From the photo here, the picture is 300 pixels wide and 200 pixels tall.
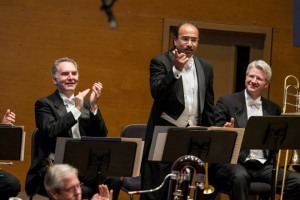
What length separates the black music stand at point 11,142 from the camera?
5152mm

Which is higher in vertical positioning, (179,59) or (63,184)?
(179,59)

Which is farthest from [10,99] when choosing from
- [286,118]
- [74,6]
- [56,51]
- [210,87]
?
[286,118]

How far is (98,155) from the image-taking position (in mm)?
4953

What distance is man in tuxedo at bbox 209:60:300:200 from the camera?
582 centimetres

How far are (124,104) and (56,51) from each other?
95cm

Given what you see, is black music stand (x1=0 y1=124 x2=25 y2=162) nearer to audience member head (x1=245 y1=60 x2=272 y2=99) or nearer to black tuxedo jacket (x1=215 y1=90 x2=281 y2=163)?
black tuxedo jacket (x1=215 y1=90 x2=281 y2=163)

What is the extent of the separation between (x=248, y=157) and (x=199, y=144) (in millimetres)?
1031

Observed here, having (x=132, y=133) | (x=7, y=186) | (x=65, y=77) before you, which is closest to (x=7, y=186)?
(x=7, y=186)

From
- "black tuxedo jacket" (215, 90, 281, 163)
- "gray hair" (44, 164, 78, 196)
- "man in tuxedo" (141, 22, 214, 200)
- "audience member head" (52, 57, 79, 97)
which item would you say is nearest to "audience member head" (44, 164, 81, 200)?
"gray hair" (44, 164, 78, 196)

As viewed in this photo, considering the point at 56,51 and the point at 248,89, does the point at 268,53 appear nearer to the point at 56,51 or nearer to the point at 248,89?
the point at 248,89

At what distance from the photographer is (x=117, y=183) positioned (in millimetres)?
5703

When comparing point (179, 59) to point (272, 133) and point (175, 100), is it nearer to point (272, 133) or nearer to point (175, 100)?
point (175, 100)

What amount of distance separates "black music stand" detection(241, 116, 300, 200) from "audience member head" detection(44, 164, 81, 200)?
1.94m

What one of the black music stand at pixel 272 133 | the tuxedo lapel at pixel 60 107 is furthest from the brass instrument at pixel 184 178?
the tuxedo lapel at pixel 60 107
